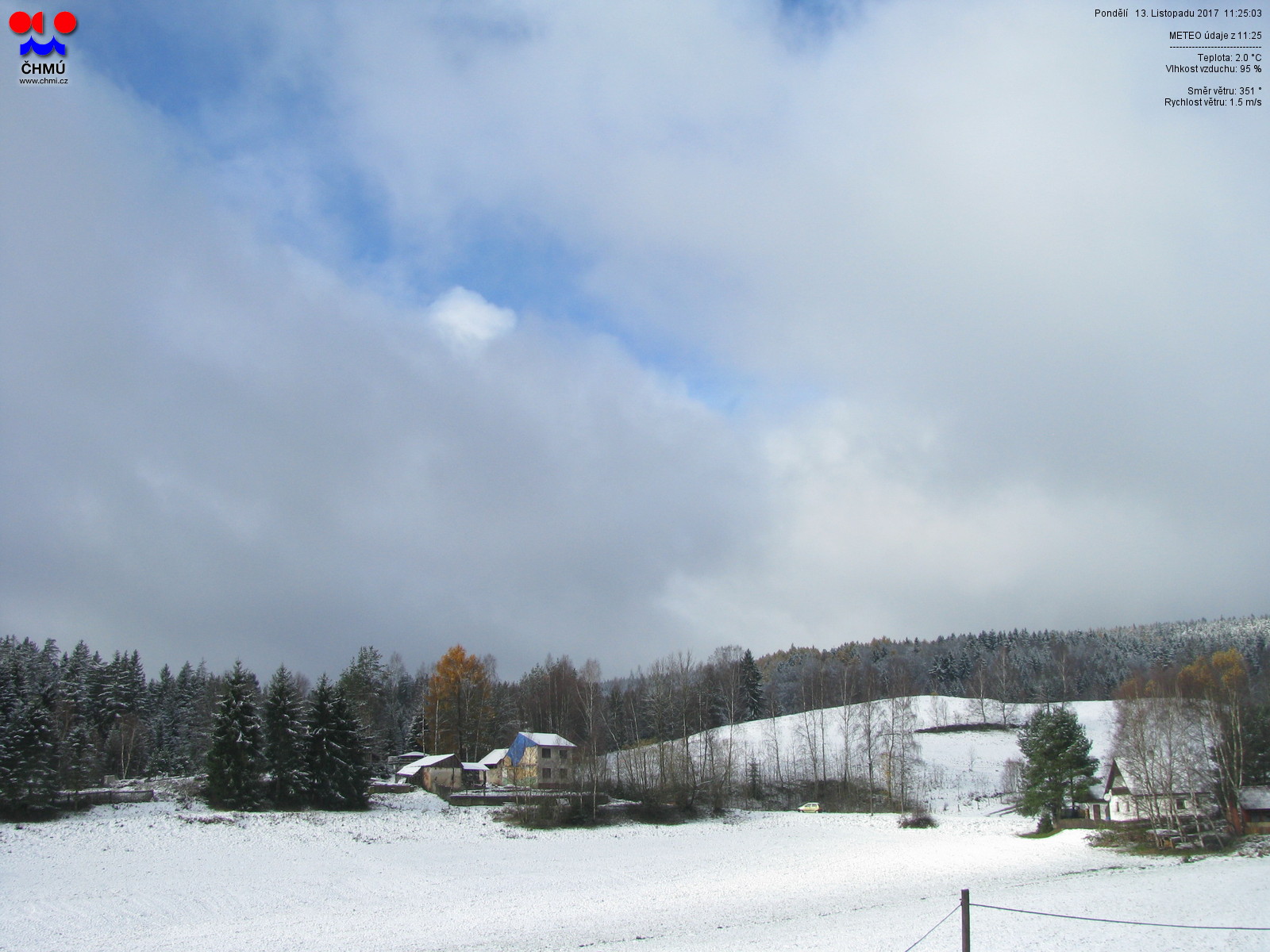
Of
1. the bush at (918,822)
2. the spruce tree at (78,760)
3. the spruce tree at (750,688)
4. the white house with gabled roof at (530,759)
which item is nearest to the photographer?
the spruce tree at (78,760)

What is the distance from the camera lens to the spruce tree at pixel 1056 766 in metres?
56.8

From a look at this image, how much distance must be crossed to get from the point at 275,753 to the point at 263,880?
74.5 feet

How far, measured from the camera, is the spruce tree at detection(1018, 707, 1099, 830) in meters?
56.8

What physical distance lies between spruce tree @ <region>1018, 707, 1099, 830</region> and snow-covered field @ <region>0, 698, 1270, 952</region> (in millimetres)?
3033

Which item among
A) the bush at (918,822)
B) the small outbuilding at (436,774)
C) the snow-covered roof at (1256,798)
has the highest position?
the snow-covered roof at (1256,798)

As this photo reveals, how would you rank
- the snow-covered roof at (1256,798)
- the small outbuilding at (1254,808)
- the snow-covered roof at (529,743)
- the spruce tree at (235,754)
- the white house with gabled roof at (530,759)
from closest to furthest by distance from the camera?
the small outbuilding at (1254,808)
the snow-covered roof at (1256,798)
the spruce tree at (235,754)
the white house with gabled roof at (530,759)
the snow-covered roof at (529,743)

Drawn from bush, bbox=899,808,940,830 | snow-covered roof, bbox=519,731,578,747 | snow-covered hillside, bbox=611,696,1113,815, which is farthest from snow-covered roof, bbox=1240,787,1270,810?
snow-covered roof, bbox=519,731,578,747

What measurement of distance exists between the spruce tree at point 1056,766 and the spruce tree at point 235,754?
52319 mm

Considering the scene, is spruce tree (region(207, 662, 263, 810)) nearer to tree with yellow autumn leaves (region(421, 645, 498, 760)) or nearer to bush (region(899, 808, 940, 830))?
tree with yellow autumn leaves (region(421, 645, 498, 760))

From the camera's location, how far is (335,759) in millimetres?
57625

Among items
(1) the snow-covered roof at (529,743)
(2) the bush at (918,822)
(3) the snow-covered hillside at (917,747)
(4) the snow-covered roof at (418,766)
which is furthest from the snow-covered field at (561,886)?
(1) the snow-covered roof at (529,743)

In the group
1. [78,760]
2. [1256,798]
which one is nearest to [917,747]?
[1256,798]

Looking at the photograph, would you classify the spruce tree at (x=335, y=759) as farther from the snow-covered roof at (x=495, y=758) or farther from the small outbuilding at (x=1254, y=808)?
the small outbuilding at (x=1254, y=808)

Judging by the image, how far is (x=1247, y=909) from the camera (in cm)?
2522
